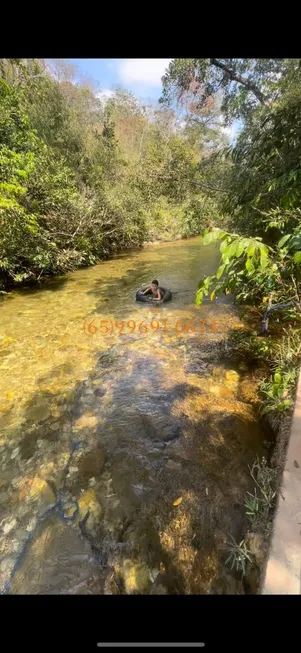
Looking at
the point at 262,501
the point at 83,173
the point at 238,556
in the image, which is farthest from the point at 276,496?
the point at 83,173

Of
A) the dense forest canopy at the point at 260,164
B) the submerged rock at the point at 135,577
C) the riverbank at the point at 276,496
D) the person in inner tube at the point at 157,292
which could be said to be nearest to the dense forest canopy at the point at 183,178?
the dense forest canopy at the point at 260,164

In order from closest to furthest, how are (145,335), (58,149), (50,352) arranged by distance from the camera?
(50,352) < (145,335) < (58,149)

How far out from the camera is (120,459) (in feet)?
9.80

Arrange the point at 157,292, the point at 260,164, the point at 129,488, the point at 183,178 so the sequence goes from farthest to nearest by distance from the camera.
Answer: the point at 157,292 < the point at 183,178 < the point at 260,164 < the point at 129,488

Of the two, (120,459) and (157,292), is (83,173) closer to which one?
(157,292)

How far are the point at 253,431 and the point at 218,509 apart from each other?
1015 millimetres

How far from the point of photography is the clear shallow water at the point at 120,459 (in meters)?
2.08

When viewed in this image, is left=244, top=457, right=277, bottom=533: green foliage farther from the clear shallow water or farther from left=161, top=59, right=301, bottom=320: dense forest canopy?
left=161, top=59, right=301, bottom=320: dense forest canopy

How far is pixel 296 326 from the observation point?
4.64 m

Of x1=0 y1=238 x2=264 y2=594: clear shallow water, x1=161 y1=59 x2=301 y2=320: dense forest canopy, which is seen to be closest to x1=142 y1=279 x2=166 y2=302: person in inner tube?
x1=0 y1=238 x2=264 y2=594: clear shallow water

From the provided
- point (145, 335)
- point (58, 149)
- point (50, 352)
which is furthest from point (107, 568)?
point (58, 149)
